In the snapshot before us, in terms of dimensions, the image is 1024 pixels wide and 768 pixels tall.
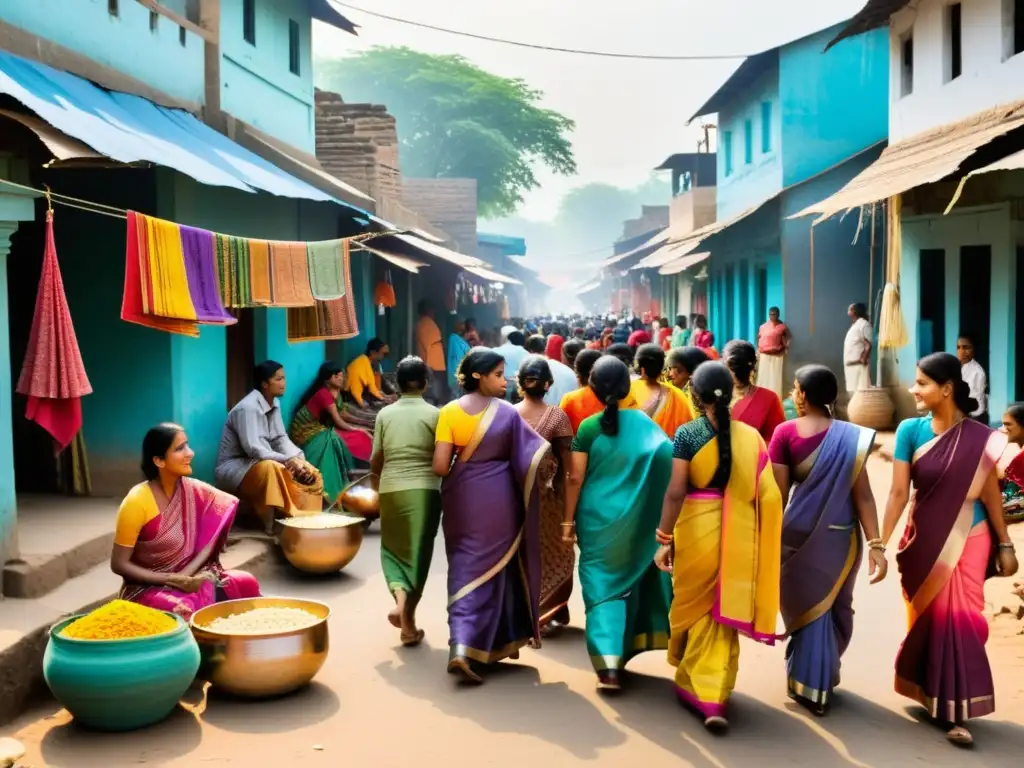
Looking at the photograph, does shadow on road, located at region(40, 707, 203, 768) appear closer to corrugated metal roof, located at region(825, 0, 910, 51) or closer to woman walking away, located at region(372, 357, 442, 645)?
woman walking away, located at region(372, 357, 442, 645)

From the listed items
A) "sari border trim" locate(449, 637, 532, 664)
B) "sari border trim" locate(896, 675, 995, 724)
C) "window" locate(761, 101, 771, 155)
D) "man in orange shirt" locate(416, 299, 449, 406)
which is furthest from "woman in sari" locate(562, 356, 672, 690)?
"window" locate(761, 101, 771, 155)

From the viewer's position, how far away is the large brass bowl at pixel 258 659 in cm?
501

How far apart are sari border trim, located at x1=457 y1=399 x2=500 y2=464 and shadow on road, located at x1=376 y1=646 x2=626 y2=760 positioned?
1104 mm

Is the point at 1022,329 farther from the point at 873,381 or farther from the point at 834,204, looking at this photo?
the point at 873,381

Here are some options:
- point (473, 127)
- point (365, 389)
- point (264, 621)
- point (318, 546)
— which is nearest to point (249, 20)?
point (365, 389)

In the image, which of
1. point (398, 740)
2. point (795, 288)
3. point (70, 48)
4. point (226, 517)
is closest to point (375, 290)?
point (795, 288)

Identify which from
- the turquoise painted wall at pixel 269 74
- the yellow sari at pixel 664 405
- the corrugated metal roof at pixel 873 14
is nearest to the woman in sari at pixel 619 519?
the yellow sari at pixel 664 405

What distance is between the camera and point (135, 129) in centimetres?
759

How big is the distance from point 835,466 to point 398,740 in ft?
7.26

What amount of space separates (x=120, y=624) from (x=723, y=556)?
2589 millimetres

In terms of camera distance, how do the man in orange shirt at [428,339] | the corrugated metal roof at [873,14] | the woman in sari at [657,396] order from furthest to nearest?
the man in orange shirt at [428,339] → the corrugated metal roof at [873,14] → the woman in sari at [657,396]

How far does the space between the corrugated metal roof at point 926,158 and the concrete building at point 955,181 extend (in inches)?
1.0

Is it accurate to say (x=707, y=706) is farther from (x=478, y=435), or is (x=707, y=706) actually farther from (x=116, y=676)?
(x=116, y=676)

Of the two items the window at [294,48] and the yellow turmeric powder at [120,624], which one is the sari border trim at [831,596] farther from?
the window at [294,48]
